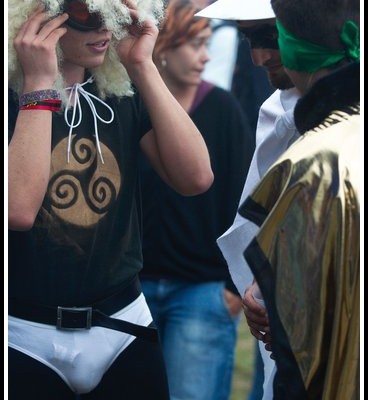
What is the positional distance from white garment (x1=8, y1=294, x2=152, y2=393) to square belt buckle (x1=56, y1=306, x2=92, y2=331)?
0.02m

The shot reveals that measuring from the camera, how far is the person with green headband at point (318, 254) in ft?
Result: 9.39

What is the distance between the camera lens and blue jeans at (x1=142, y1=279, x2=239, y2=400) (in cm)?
493

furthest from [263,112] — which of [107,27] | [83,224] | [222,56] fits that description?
[222,56]

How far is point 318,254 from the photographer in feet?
9.42

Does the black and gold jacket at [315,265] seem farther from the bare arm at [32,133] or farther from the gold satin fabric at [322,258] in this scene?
the bare arm at [32,133]

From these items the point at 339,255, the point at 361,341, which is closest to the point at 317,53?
the point at 339,255

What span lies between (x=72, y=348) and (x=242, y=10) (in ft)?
3.96

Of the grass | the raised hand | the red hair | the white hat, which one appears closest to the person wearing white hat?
the white hat

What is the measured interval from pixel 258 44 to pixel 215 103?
145 centimetres

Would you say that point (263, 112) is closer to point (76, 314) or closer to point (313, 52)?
point (313, 52)

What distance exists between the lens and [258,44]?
147 inches

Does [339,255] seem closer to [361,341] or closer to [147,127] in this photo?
[361,341]

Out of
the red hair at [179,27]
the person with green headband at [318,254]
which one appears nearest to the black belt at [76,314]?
the person with green headband at [318,254]

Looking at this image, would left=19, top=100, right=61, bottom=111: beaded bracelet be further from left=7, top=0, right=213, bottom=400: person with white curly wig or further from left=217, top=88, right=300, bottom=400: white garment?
left=217, top=88, right=300, bottom=400: white garment
